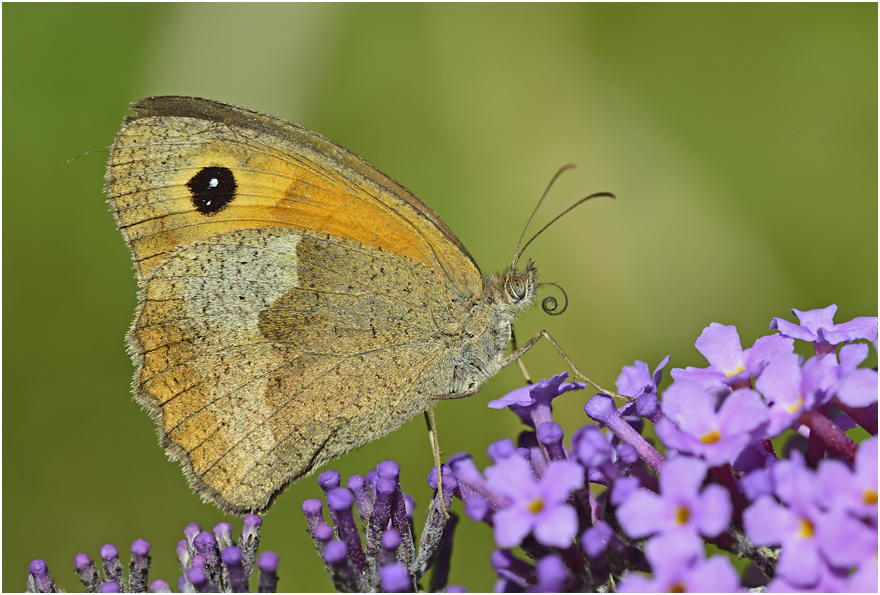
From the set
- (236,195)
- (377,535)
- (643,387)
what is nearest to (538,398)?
(643,387)

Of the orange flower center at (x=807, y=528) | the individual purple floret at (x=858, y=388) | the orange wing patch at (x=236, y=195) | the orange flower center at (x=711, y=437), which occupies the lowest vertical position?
the orange flower center at (x=807, y=528)

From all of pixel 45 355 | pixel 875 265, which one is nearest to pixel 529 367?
pixel 875 265

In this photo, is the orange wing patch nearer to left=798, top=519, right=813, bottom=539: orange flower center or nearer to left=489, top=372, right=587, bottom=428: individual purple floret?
left=489, top=372, right=587, bottom=428: individual purple floret

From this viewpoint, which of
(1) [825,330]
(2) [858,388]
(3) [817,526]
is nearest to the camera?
(3) [817,526]

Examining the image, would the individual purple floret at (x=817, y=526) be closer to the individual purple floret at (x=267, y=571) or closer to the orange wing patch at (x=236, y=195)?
the individual purple floret at (x=267, y=571)

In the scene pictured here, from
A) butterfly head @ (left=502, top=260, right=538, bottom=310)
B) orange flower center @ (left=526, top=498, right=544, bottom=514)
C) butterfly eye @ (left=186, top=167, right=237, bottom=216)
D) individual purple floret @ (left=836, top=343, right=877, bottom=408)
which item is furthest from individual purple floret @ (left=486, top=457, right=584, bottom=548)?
butterfly eye @ (left=186, top=167, right=237, bottom=216)

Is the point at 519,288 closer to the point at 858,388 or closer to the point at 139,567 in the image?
the point at 858,388

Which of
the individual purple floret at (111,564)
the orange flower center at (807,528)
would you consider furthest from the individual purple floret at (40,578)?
the orange flower center at (807,528)
